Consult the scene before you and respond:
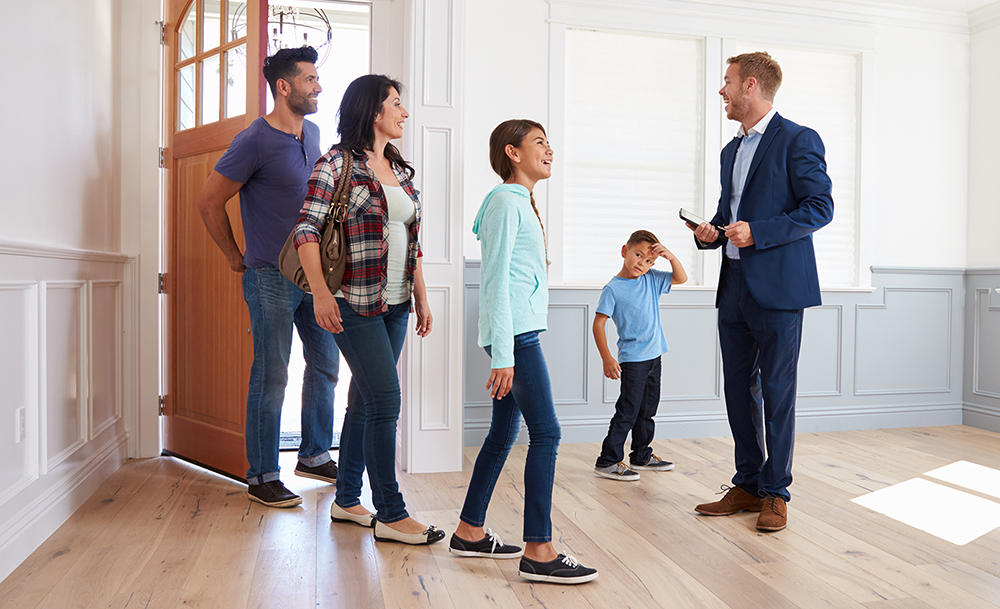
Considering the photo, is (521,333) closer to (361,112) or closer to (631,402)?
(361,112)

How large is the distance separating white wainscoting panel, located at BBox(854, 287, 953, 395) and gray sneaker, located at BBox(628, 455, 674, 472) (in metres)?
1.78

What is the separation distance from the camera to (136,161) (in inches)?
125

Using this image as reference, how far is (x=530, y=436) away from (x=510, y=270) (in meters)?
0.47

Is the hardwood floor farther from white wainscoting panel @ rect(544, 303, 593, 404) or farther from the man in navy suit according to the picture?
white wainscoting panel @ rect(544, 303, 593, 404)

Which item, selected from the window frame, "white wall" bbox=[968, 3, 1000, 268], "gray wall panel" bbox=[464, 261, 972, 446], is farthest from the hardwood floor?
"white wall" bbox=[968, 3, 1000, 268]

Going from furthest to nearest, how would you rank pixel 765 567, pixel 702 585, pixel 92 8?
pixel 92 8, pixel 765 567, pixel 702 585

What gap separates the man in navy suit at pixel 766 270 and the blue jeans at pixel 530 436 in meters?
0.92

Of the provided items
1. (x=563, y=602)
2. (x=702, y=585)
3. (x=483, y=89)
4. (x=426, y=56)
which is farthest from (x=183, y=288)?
(x=702, y=585)

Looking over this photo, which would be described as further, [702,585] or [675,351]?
[675,351]

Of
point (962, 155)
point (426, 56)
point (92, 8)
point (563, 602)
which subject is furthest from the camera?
point (962, 155)

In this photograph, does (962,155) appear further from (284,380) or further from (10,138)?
(10,138)

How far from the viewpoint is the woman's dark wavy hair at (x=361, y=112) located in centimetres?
203

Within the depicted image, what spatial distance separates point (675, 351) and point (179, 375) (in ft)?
8.63

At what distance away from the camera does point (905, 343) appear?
430cm
